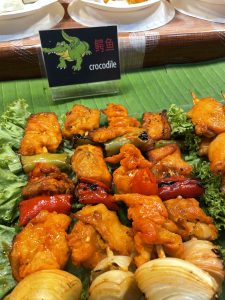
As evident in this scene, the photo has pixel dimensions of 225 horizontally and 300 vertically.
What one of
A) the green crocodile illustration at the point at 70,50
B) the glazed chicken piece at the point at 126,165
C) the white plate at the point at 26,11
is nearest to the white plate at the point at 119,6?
the white plate at the point at 26,11

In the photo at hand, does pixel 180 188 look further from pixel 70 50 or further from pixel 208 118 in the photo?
pixel 70 50

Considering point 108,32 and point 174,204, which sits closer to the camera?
point 174,204

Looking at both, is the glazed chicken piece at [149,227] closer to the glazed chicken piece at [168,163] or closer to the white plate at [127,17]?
the glazed chicken piece at [168,163]

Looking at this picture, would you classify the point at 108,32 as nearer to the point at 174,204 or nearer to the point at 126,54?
the point at 126,54

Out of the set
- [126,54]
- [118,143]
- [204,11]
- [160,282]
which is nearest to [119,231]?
[160,282]

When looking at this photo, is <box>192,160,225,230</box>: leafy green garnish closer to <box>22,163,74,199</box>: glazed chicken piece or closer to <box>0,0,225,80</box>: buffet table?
<box>22,163,74,199</box>: glazed chicken piece
